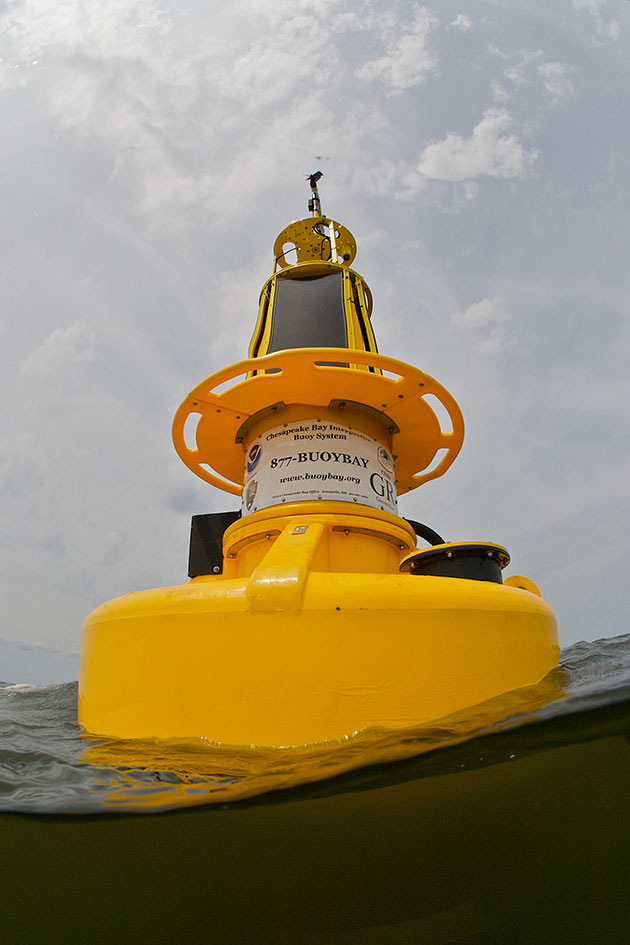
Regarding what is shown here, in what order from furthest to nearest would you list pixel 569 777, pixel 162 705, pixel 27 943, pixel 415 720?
pixel 162 705, pixel 415 720, pixel 569 777, pixel 27 943

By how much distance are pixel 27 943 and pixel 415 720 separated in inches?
50.4

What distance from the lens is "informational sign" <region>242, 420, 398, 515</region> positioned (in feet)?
9.36

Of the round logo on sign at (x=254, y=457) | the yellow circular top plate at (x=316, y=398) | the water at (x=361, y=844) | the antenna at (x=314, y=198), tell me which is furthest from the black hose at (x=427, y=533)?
the antenna at (x=314, y=198)

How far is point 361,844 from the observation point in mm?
1454

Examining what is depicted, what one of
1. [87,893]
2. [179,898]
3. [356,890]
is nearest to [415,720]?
[356,890]

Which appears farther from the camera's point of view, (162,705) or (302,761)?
(162,705)

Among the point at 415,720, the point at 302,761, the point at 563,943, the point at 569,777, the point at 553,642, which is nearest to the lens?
the point at 563,943

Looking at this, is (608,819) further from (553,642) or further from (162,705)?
(162,705)

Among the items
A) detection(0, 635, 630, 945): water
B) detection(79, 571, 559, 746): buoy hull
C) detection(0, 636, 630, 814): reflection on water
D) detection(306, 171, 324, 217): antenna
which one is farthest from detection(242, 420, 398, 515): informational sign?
detection(306, 171, 324, 217): antenna

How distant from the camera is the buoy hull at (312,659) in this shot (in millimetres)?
1780

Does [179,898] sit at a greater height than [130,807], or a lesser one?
lesser

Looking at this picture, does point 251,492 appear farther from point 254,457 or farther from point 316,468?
point 316,468

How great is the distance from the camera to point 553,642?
2.40 meters

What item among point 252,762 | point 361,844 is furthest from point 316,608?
point 361,844
